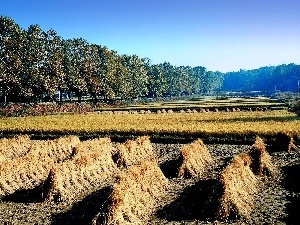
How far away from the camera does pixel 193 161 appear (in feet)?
65.1

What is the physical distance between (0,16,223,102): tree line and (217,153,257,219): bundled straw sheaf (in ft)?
157

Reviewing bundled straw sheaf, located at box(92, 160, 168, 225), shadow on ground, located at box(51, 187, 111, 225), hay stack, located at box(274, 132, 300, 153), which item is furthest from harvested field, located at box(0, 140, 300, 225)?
hay stack, located at box(274, 132, 300, 153)

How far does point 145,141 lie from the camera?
24.8 meters

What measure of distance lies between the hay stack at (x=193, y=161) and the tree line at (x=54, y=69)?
42.9 meters

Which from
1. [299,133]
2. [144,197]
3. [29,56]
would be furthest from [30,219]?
[29,56]

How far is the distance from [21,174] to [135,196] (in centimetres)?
631

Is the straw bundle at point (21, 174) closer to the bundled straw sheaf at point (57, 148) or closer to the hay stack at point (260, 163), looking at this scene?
the bundled straw sheaf at point (57, 148)

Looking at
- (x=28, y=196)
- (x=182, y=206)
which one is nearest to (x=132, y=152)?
(x=28, y=196)

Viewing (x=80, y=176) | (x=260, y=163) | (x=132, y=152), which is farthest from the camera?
(x=132, y=152)

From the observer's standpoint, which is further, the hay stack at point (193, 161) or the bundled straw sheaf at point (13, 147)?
the bundled straw sheaf at point (13, 147)

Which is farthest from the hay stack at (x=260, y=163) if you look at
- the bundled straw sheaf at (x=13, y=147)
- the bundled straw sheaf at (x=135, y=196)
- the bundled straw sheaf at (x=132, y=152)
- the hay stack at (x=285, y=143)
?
the bundled straw sheaf at (x=13, y=147)

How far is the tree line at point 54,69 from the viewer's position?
60.1 meters

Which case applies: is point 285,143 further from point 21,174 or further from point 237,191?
point 21,174

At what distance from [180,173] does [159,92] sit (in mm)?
107729
